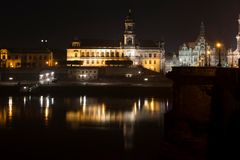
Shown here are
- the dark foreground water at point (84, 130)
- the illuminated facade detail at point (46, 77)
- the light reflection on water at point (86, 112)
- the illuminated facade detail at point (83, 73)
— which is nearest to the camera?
the dark foreground water at point (84, 130)

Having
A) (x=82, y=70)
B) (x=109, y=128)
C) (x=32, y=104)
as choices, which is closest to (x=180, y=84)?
(x=109, y=128)

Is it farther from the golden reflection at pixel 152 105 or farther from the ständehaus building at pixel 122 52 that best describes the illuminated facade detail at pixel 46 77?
the golden reflection at pixel 152 105

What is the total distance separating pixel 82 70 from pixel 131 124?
5536cm

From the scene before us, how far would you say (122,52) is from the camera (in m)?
109

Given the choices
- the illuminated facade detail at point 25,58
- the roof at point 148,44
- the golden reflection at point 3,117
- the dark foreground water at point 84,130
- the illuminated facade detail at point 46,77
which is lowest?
the dark foreground water at point 84,130

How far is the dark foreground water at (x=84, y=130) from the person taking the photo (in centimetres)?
2561

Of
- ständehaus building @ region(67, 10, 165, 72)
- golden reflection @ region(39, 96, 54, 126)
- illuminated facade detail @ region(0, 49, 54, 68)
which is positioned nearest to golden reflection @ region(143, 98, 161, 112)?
golden reflection @ region(39, 96, 54, 126)

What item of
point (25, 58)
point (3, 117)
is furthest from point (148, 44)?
point (3, 117)

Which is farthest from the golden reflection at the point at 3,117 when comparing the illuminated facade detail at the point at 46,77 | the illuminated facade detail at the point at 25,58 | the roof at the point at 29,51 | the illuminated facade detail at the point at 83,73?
the roof at the point at 29,51

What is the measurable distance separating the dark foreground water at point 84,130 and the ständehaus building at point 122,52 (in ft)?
178

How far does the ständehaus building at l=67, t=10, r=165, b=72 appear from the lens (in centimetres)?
10762

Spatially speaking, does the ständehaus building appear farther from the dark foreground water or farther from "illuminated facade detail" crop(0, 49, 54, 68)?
the dark foreground water

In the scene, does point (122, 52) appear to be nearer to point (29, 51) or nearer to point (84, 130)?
point (29, 51)

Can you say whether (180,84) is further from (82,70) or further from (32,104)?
(82,70)
